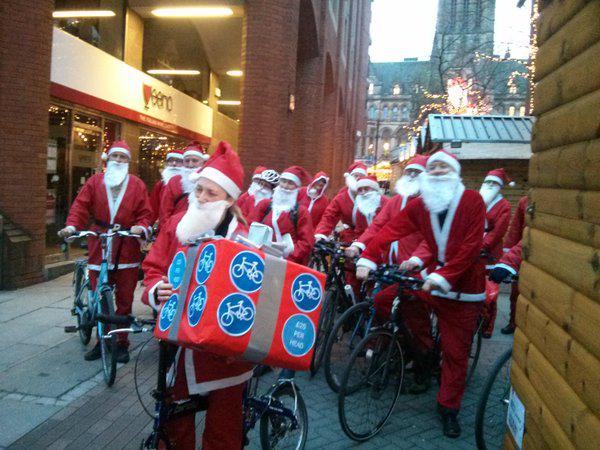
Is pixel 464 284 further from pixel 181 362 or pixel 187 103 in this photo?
pixel 187 103

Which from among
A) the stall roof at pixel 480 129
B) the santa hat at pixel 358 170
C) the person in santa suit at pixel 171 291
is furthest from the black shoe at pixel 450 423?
the stall roof at pixel 480 129

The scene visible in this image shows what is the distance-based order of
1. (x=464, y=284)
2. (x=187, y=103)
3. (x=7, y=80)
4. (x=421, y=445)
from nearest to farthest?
(x=421, y=445), (x=464, y=284), (x=7, y=80), (x=187, y=103)

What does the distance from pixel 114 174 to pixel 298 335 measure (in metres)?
3.77

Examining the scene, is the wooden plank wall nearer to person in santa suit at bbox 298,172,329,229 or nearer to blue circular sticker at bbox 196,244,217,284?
blue circular sticker at bbox 196,244,217,284

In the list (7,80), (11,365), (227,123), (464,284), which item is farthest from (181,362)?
(227,123)

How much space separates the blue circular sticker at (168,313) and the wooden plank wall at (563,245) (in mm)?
1597

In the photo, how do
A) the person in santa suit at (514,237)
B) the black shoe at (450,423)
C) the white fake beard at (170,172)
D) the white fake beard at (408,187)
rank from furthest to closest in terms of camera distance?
the person in santa suit at (514,237)
the white fake beard at (170,172)
the white fake beard at (408,187)
the black shoe at (450,423)

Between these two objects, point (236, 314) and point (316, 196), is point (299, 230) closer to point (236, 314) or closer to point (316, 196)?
point (316, 196)

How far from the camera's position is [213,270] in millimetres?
2180

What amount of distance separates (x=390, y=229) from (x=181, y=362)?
2.19m

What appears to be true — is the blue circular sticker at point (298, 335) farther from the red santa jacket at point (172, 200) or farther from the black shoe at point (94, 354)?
the red santa jacket at point (172, 200)

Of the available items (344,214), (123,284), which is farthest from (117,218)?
(344,214)

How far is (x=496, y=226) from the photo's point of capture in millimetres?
6906

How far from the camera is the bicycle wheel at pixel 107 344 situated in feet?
14.7
